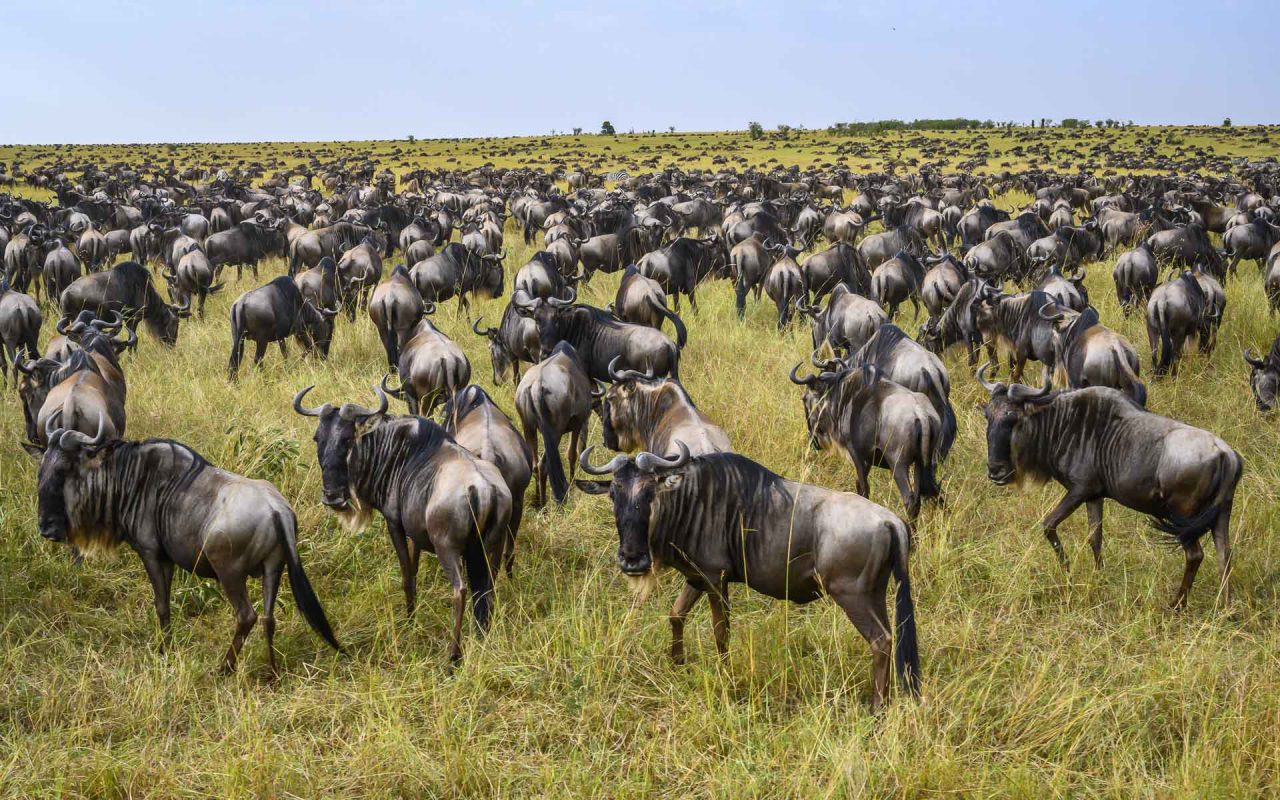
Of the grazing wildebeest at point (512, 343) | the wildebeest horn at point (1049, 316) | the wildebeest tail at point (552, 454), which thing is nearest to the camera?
the wildebeest tail at point (552, 454)

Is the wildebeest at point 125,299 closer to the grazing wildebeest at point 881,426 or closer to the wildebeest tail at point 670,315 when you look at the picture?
the wildebeest tail at point 670,315

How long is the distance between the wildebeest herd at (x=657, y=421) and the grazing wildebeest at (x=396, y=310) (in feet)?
0.09

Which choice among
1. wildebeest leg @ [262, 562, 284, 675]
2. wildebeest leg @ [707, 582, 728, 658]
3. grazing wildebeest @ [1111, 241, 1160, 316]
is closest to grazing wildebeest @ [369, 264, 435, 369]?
wildebeest leg @ [262, 562, 284, 675]

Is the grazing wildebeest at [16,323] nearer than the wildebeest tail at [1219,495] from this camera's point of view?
No

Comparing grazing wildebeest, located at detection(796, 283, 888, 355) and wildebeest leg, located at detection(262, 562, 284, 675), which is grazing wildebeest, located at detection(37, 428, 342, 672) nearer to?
wildebeest leg, located at detection(262, 562, 284, 675)

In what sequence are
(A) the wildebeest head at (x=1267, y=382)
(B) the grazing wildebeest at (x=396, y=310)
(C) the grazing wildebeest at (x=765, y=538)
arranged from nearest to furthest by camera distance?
(C) the grazing wildebeest at (x=765, y=538)
(A) the wildebeest head at (x=1267, y=382)
(B) the grazing wildebeest at (x=396, y=310)

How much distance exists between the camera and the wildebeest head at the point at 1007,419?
5.12m

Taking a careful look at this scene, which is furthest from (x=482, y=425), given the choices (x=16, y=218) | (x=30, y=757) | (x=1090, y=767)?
(x=16, y=218)

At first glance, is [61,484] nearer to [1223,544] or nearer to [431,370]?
[431,370]

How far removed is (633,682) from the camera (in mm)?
4039

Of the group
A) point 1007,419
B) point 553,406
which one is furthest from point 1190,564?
point 553,406

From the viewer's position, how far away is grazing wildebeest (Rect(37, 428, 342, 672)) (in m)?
4.05

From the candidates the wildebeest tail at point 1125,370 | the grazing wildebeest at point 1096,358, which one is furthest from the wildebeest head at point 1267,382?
the wildebeest tail at point 1125,370

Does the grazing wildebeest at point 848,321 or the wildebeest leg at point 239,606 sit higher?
the grazing wildebeest at point 848,321
